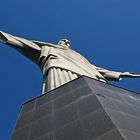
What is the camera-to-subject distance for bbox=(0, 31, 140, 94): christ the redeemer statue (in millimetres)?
11279

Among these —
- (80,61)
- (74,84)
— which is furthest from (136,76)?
(74,84)

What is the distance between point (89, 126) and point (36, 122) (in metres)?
1.43

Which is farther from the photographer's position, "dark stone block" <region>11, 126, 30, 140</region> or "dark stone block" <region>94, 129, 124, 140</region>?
"dark stone block" <region>11, 126, 30, 140</region>

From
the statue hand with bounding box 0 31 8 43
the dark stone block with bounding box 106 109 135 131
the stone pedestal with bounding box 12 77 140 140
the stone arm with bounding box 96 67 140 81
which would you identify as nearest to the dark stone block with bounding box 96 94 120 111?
the stone pedestal with bounding box 12 77 140 140

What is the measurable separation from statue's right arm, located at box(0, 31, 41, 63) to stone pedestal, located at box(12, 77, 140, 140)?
14.7 feet

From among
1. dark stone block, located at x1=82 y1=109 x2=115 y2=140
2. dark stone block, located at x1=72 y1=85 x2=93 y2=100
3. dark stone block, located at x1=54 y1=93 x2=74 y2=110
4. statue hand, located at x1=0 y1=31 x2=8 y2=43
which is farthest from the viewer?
statue hand, located at x1=0 y1=31 x2=8 y2=43

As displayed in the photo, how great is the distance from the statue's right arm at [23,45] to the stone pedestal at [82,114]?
4491 millimetres

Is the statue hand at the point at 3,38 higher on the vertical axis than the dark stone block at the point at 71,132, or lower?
higher

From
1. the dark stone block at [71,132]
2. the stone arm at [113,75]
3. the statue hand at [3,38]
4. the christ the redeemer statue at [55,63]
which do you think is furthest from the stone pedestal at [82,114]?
the stone arm at [113,75]

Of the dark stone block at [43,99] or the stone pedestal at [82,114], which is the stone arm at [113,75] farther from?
the dark stone block at [43,99]

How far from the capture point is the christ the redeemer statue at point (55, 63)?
37.0 feet

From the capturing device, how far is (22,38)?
13508 millimetres

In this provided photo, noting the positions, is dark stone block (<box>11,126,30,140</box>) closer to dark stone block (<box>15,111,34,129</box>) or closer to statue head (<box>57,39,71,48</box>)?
dark stone block (<box>15,111,34,129</box>)

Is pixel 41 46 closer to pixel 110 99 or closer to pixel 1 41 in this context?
pixel 1 41
